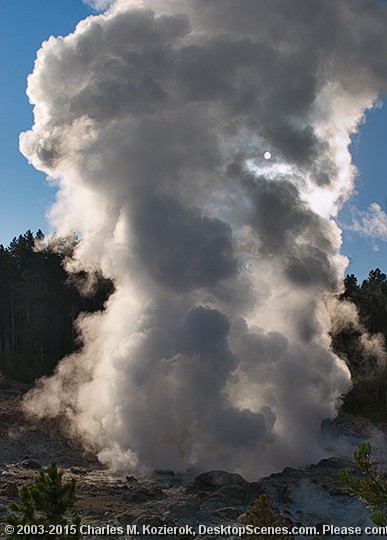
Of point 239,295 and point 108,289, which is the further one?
point 108,289

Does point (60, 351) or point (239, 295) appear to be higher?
point (60, 351)

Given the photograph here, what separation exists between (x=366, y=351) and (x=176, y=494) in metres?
22.3

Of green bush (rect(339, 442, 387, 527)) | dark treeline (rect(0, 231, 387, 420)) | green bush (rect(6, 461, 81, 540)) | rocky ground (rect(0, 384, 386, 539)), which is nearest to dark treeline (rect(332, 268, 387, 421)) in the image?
dark treeline (rect(0, 231, 387, 420))

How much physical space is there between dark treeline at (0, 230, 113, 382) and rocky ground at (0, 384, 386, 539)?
861 inches

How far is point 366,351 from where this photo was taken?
107 feet

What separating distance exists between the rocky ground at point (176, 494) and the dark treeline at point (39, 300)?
21859mm

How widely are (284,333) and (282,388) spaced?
319 cm

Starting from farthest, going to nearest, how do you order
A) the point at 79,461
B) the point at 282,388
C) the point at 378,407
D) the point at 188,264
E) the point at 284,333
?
the point at 378,407 < the point at 284,333 < the point at 188,264 < the point at 282,388 < the point at 79,461

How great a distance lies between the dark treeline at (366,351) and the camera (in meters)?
29.1

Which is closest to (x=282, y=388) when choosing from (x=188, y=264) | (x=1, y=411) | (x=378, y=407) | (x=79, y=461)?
(x=188, y=264)

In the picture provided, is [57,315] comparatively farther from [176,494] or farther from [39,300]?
[176,494]

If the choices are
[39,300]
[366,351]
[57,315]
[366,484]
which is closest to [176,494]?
[366,484]

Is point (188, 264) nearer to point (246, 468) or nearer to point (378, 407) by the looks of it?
point (246, 468)

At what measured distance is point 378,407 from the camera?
29.8m
